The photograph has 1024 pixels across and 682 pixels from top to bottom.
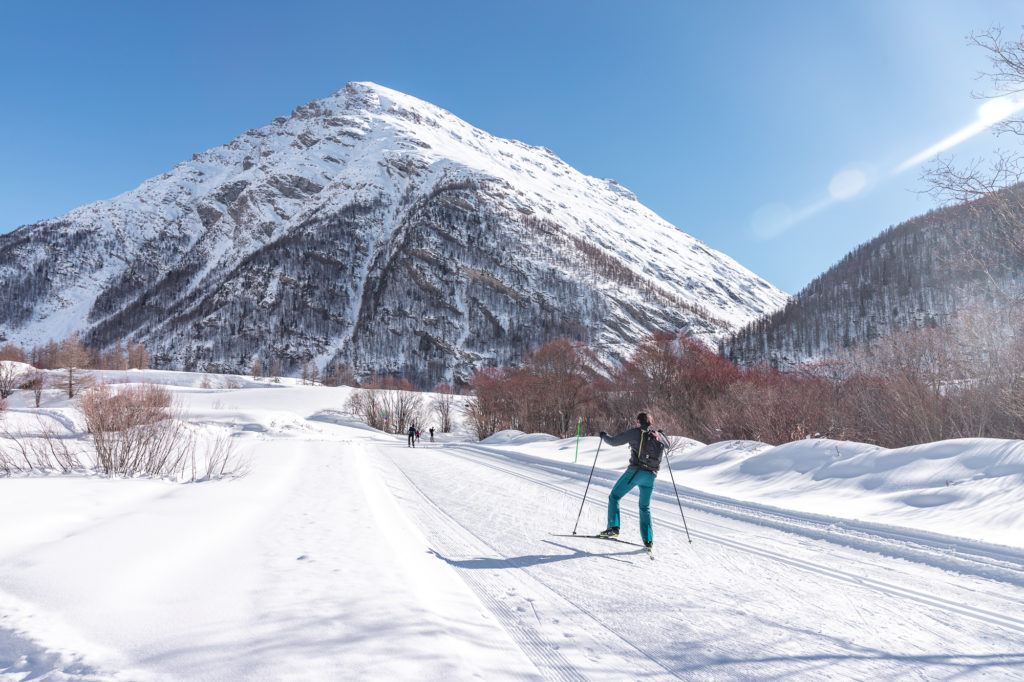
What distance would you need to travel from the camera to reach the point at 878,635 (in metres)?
3.88

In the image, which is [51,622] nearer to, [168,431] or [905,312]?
[168,431]

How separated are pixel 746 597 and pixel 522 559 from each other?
8.14ft

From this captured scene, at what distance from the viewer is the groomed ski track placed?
3.46 m

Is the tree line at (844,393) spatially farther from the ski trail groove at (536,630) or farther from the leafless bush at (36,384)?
the leafless bush at (36,384)

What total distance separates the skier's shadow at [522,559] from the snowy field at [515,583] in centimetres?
A: 6

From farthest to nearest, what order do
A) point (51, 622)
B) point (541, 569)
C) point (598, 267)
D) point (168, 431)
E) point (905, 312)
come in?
point (598, 267) → point (905, 312) → point (168, 431) → point (541, 569) → point (51, 622)

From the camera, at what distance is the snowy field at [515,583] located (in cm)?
291

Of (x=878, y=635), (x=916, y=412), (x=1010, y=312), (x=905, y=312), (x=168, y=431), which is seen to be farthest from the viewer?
(x=905, y=312)

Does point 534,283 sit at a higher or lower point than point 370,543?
higher

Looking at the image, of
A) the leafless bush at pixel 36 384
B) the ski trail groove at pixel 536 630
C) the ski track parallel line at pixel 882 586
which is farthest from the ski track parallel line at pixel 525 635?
the leafless bush at pixel 36 384

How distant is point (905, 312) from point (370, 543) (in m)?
161

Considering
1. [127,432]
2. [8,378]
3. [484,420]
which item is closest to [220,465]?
[127,432]

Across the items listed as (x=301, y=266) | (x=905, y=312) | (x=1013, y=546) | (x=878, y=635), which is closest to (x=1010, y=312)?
(x=1013, y=546)

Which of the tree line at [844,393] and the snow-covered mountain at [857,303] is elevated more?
the snow-covered mountain at [857,303]
